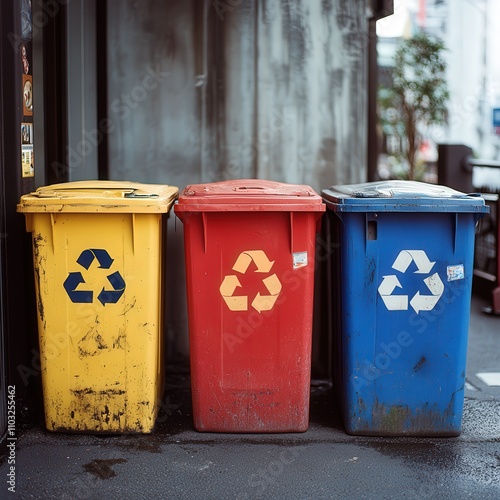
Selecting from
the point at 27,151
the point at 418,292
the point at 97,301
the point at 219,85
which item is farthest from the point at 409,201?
the point at 27,151

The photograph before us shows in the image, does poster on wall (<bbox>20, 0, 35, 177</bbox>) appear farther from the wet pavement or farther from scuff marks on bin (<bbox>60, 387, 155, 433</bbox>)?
the wet pavement

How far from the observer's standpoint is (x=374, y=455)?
406cm

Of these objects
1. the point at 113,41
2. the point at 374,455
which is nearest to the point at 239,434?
the point at 374,455

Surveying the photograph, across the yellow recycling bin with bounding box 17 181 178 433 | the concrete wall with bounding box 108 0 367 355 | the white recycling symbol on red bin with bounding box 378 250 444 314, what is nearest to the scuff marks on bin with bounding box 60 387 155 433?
the yellow recycling bin with bounding box 17 181 178 433

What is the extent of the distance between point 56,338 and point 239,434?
3.59ft

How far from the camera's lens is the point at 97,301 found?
409 centimetres

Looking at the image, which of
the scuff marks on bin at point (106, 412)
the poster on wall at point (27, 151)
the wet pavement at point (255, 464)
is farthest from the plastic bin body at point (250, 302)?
the poster on wall at point (27, 151)

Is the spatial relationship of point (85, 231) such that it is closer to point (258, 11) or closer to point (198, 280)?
point (198, 280)

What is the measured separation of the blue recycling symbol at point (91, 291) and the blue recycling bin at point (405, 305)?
118cm

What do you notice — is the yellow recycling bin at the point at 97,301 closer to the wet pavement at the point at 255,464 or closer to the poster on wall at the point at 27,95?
the wet pavement at the point at 255,464

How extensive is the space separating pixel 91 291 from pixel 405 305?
1.62 m

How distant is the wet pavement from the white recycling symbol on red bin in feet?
2.42

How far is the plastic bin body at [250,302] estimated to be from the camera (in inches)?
162

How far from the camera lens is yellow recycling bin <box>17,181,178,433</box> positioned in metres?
4.05
